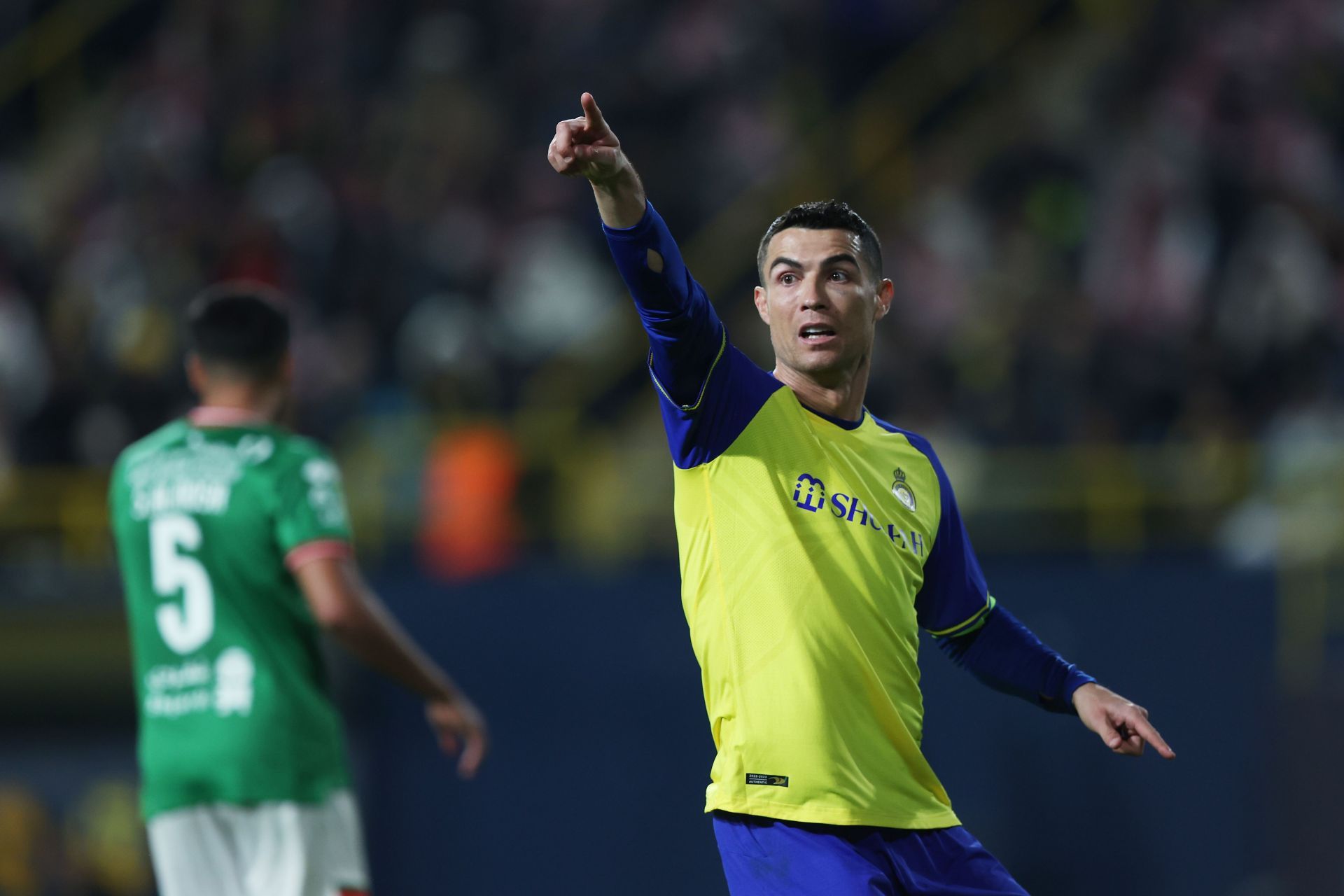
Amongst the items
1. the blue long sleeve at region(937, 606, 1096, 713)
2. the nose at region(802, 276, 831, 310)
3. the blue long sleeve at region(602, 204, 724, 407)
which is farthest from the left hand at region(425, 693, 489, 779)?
the nose at region(802, 276, 831, 310)

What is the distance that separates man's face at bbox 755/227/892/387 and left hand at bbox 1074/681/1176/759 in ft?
3.43

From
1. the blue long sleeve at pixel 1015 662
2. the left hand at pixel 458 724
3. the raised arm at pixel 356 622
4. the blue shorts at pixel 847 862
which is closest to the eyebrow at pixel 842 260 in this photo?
the blue long sleeve at pixel 1015 662

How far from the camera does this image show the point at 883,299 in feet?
15.5

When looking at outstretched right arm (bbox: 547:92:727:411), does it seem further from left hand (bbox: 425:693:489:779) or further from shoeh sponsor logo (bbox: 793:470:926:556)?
left hand (bbox: 425:693:489:779)

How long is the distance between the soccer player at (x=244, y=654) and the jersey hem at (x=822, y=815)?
1.40 metres

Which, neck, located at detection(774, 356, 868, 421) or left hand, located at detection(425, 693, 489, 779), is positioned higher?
neck, located at detection(774, 356, 868, 421)

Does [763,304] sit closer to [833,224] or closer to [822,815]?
[833,224]

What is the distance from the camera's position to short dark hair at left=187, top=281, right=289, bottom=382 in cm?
543

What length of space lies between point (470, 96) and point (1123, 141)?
5.01 meters

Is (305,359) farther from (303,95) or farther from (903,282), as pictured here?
(903,282)

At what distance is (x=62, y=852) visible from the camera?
10.8 m

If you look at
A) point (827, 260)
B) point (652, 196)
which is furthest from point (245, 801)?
point (652, 196)

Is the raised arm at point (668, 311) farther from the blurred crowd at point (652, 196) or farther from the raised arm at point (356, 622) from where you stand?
the blurred crowd at point (652, 196)

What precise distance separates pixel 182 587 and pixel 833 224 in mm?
2234
